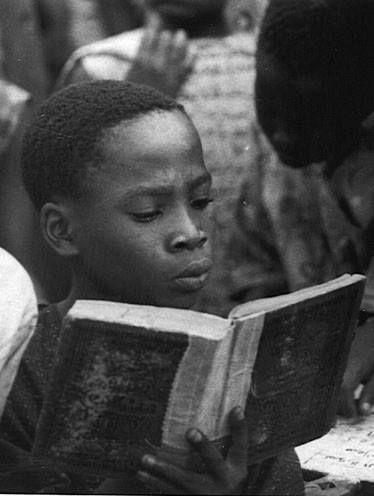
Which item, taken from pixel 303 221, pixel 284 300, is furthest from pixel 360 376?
pixel 284 300

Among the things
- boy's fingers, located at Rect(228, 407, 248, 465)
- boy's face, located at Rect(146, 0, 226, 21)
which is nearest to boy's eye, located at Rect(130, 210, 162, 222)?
boy's fingers, located at Rect(228, 407, 248, 465)

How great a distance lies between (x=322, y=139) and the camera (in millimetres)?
1713

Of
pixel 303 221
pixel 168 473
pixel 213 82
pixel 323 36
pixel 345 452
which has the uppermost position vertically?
pixel 323 36

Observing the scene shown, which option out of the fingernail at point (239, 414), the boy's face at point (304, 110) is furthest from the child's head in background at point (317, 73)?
the fingernail at point (239, 414)

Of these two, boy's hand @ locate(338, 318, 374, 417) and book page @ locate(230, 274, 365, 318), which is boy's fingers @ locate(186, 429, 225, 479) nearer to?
book page @ locate(230, 274, 365, 318)

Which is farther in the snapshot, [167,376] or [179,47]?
[179,47]

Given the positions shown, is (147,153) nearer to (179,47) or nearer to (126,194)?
(126,194)

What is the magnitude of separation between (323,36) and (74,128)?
49 cm

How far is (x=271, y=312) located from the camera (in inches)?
44.5

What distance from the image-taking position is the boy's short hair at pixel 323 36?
5.25 ft

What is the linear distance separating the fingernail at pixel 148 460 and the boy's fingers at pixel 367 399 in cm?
54

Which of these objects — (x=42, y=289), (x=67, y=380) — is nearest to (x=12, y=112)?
(x=42, y=289)

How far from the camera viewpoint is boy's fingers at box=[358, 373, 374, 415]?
5.17ft

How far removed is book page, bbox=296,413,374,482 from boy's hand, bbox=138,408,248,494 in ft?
0.99
